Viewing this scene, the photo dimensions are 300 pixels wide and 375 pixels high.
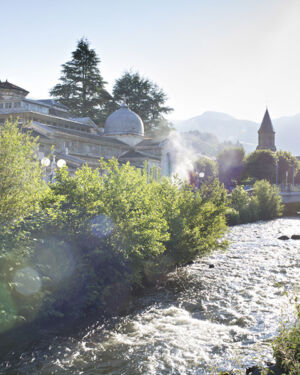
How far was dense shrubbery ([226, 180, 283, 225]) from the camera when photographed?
40.1 m

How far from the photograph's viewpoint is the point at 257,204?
41.9 m

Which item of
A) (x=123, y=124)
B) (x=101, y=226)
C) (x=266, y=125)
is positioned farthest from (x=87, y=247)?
(x=266, y=125)

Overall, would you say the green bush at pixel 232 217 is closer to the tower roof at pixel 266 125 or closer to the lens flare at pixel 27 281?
the lens flare at pixel 27 281

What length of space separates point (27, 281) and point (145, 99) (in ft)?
207

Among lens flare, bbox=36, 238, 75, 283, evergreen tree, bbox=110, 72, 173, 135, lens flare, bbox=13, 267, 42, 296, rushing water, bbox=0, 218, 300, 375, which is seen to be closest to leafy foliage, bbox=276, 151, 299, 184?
evergreen tree, bbox=110, 72, 173, 135

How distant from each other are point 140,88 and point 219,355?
64.1m

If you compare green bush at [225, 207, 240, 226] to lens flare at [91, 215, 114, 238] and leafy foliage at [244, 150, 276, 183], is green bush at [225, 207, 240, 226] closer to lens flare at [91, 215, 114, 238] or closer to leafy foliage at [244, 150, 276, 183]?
lens flare at [91, 215, 114, 238]

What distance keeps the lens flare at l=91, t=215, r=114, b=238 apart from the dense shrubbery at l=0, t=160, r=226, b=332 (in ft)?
0.10

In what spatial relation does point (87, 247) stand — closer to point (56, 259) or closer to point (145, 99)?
point (56, 259)

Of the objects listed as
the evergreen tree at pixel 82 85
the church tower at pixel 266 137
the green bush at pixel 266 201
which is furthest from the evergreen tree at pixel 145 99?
the church tower at pixel 266 137

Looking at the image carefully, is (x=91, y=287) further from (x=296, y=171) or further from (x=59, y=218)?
(x=296, y=171)

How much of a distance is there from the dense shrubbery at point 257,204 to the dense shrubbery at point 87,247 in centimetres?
2453

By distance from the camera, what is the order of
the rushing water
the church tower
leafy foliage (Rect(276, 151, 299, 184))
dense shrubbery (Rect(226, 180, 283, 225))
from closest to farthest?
the rushing water → dense shrubbery (Rect(226, 180, 283, 225)) → leafy foliage (Rect(276, 151, 299, 184)) → the church tower

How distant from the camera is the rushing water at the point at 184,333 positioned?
335 inches
